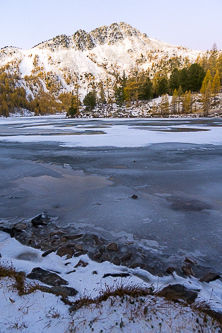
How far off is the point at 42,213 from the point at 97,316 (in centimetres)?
323

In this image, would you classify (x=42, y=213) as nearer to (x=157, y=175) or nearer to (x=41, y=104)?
(x=157, y=175)

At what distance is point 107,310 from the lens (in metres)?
2.22

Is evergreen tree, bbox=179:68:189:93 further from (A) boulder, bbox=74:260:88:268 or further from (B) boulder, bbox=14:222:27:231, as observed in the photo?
(A) boulder, bbox=74:260:88:268

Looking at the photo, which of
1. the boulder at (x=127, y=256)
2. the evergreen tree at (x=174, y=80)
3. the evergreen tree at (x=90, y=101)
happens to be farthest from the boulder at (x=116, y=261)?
the evergreen tree at (x=174, y=80)

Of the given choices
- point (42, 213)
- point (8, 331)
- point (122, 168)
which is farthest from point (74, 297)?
point (122, 168)

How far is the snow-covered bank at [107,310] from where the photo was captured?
2.04m

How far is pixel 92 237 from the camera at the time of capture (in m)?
3.96

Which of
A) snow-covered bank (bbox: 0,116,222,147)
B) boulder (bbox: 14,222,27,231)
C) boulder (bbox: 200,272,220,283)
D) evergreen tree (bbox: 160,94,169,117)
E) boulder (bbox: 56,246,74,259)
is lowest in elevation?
boulder (bbox: 200,272,220,283)

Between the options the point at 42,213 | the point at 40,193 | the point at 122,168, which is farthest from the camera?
the point at 122,168

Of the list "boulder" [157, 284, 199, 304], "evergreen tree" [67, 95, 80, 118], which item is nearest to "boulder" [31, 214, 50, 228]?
Answer: "boulder" [157, 284, 199, 304]

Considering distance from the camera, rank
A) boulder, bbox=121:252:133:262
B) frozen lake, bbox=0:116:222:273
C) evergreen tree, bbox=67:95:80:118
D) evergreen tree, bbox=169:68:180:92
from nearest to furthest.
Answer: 1. boulder, bbox=121:252:133:262
2. frozen lake, bbox=0:116:222:273
3. evergreen tree, bbox=67:95:80:118
4. evergreen tree, bbox=169:68:180:92

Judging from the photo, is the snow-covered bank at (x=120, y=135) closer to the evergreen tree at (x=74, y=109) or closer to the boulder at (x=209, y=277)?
the boulder at (x=209, y=277)

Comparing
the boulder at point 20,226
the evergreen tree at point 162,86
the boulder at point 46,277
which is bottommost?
the boulder at point 46,277

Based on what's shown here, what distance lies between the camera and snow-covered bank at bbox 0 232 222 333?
6.70 ft
